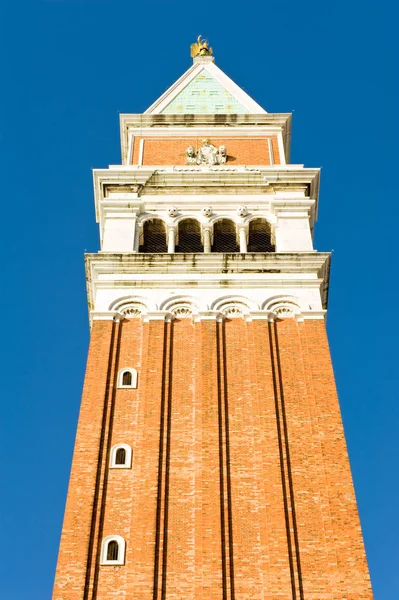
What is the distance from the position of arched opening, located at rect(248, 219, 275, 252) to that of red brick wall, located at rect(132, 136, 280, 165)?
5101 millimetres

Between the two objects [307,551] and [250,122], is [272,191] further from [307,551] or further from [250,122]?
[307,551]

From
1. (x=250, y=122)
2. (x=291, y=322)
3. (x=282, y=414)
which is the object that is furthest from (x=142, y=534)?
(x=250, y=122)

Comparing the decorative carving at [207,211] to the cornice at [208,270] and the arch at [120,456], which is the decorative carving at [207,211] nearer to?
the cornice at [208,270]

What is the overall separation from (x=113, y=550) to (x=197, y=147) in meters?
23.0

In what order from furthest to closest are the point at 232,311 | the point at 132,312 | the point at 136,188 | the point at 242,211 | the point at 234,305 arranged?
the point at 136,188 < the point at 242,211 < the point at 234,305 < the point at 232,311 < the point at 132,312

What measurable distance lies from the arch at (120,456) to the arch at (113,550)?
8.57ft

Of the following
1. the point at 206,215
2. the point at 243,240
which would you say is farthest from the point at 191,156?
the point at 243,240

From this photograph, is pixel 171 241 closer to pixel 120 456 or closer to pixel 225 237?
pixel 225 237

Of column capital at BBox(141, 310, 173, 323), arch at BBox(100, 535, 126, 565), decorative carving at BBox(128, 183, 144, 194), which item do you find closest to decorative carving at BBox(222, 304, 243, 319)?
column capital at BBox(141, 310, 173, 323)

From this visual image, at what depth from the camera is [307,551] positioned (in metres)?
27.2

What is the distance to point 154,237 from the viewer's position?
40.8 metres

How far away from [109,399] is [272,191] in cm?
1353

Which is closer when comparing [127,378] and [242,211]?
[127,378]

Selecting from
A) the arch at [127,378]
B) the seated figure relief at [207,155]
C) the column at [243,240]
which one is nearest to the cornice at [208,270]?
the column at [243,240]
